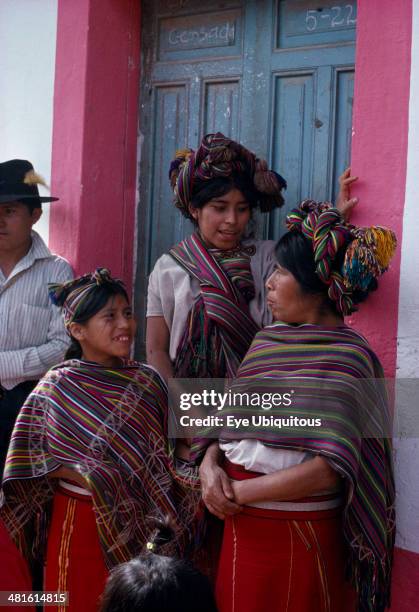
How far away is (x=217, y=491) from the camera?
267 cm

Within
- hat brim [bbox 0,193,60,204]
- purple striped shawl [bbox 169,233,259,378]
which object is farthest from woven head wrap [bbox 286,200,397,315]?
hat brim [bbox 0,193,60,204]

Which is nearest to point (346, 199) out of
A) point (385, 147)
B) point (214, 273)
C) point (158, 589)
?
point (385, 147)

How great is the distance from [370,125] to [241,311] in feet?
3.01

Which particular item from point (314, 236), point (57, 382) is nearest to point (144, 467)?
point (57, 382)

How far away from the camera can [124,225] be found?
4.32 m

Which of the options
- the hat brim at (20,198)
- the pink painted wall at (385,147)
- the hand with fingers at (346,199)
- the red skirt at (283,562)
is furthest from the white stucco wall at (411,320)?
the hat brim at (20,198)

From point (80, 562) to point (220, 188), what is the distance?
159 centimetres

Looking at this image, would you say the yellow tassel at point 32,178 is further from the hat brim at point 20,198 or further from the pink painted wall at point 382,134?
the pink painted wall at point 382,134

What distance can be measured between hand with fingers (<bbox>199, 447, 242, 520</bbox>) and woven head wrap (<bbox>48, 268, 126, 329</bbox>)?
0.89 m

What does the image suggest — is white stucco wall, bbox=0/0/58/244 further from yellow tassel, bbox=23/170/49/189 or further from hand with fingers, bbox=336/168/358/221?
hand with fingers, bbox=336/168/358/221

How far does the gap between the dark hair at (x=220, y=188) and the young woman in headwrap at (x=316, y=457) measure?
1.82 ft

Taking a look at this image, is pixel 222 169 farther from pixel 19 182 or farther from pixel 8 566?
pixel 8 566

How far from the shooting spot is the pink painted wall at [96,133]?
4109 millimetres

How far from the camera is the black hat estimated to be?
3922 mm
